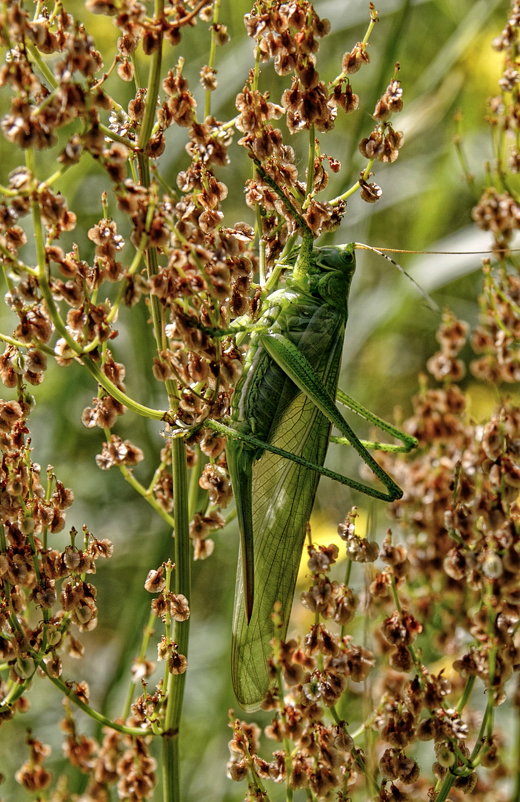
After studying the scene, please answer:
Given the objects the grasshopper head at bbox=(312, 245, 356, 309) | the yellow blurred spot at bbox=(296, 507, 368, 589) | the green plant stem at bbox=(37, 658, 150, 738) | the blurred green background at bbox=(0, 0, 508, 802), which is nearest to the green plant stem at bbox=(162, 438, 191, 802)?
the green plant stem at bbox=(37, 658, 150, 738)

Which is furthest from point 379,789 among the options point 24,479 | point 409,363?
point 409,363

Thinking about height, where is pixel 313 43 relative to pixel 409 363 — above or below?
below

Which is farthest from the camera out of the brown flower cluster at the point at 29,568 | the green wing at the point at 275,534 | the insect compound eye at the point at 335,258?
the insect compound eye at the point at 335,258

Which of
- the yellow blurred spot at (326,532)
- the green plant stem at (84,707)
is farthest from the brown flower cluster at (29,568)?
the yellow blurred spot at (326,532)

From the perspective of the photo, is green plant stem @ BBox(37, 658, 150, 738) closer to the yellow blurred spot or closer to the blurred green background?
the blurred green background

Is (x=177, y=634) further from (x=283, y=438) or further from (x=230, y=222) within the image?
(x=230, y=222)

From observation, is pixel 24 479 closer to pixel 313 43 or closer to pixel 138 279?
pixel 138 279

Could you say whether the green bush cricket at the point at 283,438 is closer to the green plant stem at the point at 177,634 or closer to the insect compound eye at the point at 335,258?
the insect compound eye at the point at 335,258

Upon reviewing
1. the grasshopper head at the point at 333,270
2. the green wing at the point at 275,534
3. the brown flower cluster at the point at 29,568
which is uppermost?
the grasshopper head at the point at 333,270
